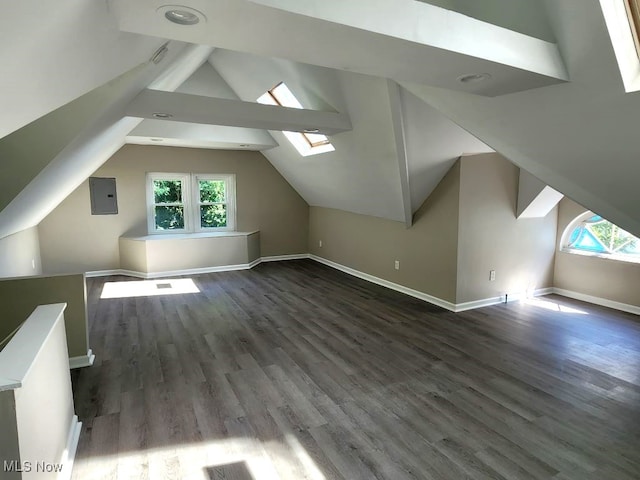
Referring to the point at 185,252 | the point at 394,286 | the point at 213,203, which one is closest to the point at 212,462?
the point at 394,286

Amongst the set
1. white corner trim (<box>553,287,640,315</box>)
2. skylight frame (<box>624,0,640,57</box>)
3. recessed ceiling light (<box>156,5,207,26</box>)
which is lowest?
white corner trim (<box>553,287,640,315</box>)

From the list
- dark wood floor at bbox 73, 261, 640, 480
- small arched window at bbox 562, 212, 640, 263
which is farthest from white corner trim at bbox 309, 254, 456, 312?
small arched window at bbox 562, 212, 640, 263

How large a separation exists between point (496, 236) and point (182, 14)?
14.2ft

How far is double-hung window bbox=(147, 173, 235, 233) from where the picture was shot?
21.7ft

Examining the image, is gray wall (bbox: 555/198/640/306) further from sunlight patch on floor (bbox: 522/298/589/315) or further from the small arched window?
sunlight patch on floor (bbox: 522/298/589/315)

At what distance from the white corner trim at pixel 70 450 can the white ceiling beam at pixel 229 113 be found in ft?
8.35

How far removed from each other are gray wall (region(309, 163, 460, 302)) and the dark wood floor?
0.51 meters

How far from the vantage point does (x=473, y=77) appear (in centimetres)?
201

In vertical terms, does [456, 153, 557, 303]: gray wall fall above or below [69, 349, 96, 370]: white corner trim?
above

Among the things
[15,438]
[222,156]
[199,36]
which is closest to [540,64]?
[199,36]

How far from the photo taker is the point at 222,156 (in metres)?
6.93

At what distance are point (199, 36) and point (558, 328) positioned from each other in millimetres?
4263

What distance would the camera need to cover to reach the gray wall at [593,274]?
439cm

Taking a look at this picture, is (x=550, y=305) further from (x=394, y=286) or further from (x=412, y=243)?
(x=394, y=286)
